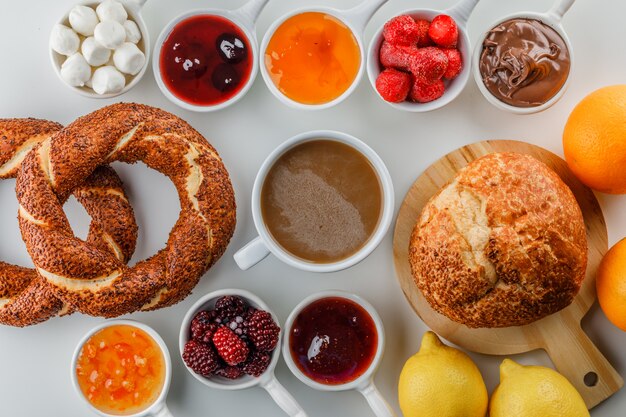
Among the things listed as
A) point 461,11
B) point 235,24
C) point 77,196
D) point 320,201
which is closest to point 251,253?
point 320,201

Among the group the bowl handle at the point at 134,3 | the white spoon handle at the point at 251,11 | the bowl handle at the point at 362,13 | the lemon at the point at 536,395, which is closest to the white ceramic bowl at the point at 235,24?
the white spoon handle at the point at 251,11

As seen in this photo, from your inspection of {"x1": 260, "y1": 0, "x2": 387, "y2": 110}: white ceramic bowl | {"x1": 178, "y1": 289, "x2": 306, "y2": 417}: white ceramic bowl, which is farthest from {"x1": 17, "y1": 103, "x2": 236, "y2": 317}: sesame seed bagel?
{"x1": 260, "y1": 0, "x2": 387, "y2": 110}: white ceramic bowl

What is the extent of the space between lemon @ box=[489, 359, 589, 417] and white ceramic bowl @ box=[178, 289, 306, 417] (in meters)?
0.57

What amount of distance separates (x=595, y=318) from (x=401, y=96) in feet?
2.93

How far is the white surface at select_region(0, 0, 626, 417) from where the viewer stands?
2.11 m

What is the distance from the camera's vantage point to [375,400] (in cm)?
199

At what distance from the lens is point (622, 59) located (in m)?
2.11

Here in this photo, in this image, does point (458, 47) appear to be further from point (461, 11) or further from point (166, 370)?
point (166, 370)

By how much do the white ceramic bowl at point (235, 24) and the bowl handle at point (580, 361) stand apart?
1146mm

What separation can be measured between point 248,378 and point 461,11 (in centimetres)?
123

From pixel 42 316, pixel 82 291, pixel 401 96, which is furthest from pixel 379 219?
pixel 42 316

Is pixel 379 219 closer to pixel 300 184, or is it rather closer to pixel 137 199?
pixel 300 184

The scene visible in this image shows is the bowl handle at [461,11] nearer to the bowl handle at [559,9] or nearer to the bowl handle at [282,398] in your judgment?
the bowl handle at [559,9]

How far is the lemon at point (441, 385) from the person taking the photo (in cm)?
185
